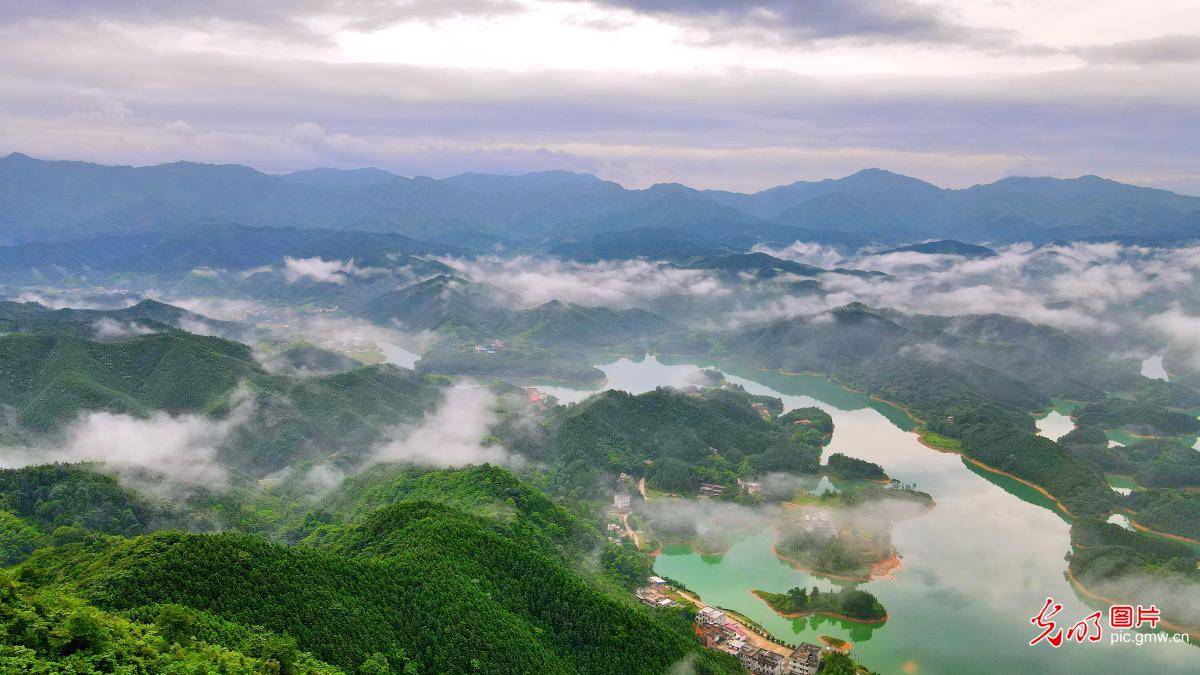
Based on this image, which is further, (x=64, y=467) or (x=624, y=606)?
(x=64, y=467)

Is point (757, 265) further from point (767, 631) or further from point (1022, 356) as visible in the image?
point (767, 631)

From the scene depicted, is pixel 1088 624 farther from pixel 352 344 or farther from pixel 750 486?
pixel 352 344

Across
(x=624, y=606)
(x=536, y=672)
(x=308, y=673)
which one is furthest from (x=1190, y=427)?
(x=308, y=673)

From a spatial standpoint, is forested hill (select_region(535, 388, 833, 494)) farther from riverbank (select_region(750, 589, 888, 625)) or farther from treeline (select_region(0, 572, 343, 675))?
treeline (select_region(0, 572, 343, 675))

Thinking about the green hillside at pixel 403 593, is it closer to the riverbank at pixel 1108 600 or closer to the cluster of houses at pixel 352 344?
the riverbank at pixel 1108 600

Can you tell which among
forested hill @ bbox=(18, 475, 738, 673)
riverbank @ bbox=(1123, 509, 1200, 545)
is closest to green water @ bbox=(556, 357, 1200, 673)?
riverbank @ bbox=(1123, 509, 1200, 545)
